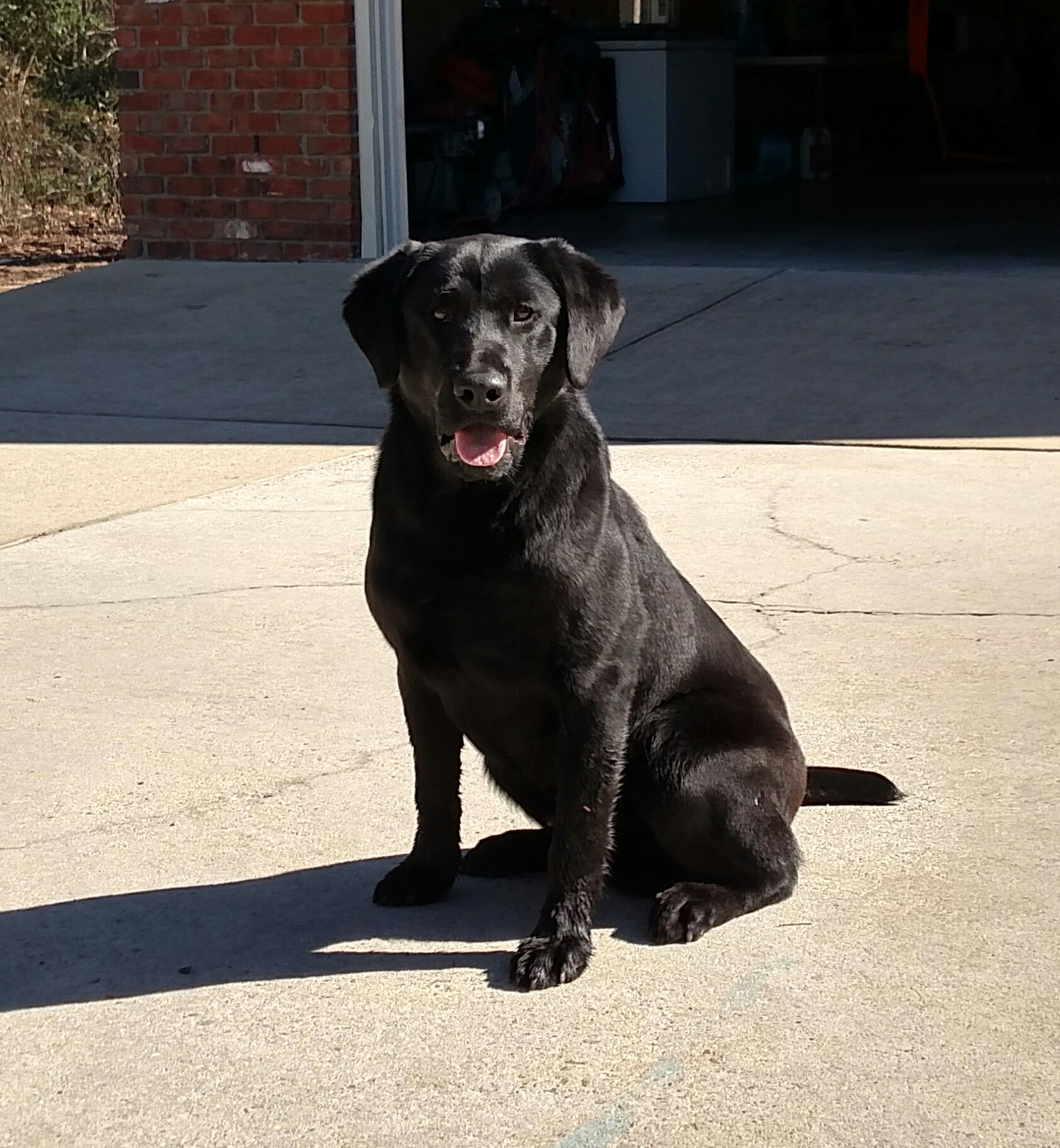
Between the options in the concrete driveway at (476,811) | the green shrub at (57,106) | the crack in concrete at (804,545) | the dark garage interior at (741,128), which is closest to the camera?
the concrete driveway at (476,811)

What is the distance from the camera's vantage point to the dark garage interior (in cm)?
1361

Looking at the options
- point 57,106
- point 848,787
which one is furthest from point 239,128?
point 848,787

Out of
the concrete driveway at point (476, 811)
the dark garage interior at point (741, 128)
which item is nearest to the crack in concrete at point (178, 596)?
the concrete driveway at point (476, 811)

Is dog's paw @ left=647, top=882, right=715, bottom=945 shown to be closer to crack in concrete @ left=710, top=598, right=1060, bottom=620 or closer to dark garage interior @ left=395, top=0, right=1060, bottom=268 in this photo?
crack in concrete @ left=710, top=598, right=1060, bottom=620

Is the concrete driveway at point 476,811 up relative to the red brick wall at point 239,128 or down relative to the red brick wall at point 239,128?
down

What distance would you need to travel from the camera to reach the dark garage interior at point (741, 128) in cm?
1361

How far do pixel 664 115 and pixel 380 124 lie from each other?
5076mm

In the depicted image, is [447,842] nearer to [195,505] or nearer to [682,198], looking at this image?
[195,505]

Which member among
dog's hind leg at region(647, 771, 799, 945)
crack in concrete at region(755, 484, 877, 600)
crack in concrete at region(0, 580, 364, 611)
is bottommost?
crack in concrete at region(0, 580, 364, 611)

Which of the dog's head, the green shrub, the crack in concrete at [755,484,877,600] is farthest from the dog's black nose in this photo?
the green shrub

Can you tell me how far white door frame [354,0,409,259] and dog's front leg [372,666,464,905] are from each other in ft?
26.8

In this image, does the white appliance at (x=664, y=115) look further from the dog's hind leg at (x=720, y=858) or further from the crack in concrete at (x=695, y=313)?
the dog's hind leg at (x=720, y=858)

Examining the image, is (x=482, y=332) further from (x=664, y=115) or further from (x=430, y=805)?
(x=664, y=115)

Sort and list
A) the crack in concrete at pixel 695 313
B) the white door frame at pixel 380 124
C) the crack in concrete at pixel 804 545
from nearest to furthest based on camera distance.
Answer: the crack in concrete at pixel 804 545, the crack in concrete at pixel 695 313, the white door frame at pixel 380 124
